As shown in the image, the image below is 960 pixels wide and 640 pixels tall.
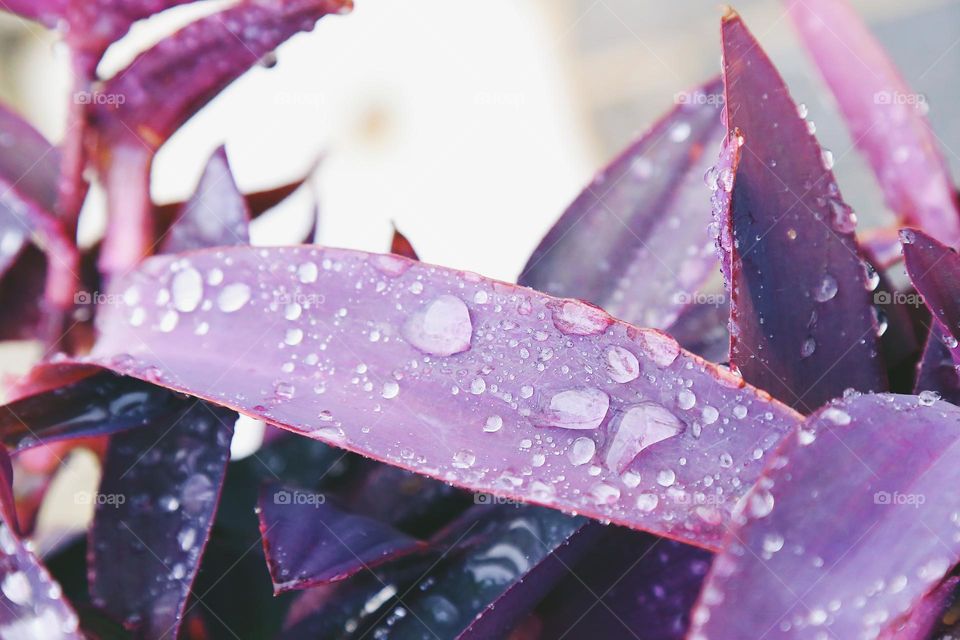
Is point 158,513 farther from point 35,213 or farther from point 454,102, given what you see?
point 454,102

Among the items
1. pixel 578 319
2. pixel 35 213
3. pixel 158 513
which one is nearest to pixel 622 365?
pixel 578 319

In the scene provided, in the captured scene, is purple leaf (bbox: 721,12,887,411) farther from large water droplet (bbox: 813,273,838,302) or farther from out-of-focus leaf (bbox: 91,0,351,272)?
out-of-focus leaf (bbox: 91,0,351,272)

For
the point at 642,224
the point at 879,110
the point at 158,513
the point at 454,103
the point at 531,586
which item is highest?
the point at 879,110

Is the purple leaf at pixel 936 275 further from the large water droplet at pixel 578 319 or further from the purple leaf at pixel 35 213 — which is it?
the purple leaf at pixel 35 213

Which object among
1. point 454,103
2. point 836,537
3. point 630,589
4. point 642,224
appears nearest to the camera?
point 836,537

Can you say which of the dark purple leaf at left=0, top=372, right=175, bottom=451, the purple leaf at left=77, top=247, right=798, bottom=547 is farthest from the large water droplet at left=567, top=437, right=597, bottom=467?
the dark purple leaf at left=0, top=372, right=175, bottom=451

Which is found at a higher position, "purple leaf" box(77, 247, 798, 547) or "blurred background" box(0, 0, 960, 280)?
"purple leaf" box(77, 247, 798, 547)

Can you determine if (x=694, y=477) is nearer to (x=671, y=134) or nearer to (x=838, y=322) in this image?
(x=838, y=322)
